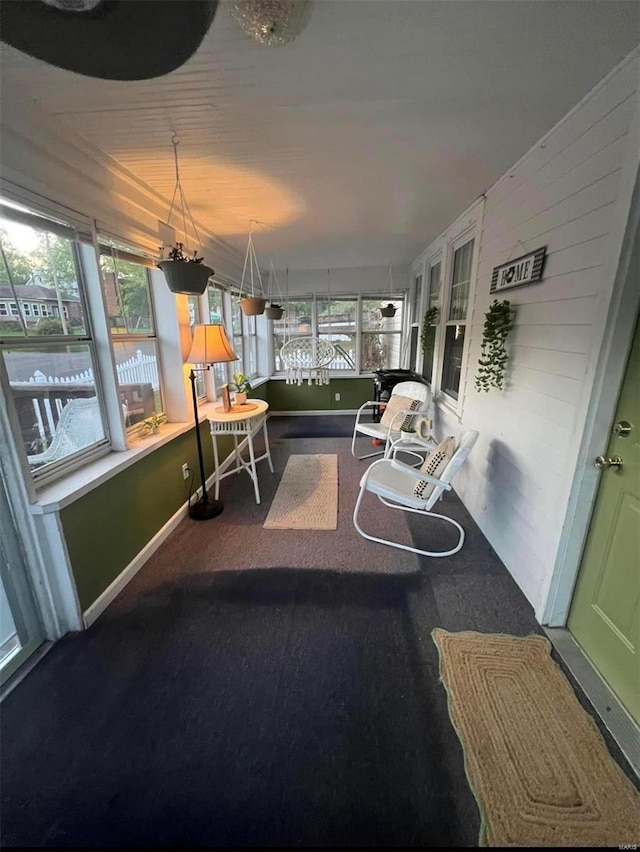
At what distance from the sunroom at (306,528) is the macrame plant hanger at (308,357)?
120 inches

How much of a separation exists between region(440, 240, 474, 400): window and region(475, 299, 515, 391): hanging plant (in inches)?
29.1

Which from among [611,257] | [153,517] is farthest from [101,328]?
[611,257]

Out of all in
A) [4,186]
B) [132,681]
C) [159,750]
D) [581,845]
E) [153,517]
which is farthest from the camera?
[153,517]

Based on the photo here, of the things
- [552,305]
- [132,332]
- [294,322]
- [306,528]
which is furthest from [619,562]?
[294,322]

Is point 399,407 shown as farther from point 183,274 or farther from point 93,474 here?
point 93,474

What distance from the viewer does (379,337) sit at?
5.57 meters

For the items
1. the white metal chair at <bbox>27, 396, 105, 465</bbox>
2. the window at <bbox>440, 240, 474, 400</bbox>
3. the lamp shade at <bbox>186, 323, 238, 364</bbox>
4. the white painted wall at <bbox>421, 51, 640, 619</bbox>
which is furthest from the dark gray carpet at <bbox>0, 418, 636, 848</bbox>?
the window at <bbox>440, 240, 474, 400</bbox>

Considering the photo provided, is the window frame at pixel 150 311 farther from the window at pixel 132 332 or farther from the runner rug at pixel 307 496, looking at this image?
the runner rug at pixel 307 496

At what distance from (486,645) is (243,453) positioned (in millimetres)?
2987

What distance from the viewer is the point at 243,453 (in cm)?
387

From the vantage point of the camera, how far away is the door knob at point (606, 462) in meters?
1.30

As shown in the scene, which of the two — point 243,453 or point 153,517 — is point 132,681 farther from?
point 243,453

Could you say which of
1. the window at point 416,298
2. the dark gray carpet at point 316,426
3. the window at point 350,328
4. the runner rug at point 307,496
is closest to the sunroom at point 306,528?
the runner rug at point 307,496

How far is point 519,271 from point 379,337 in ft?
12.5
